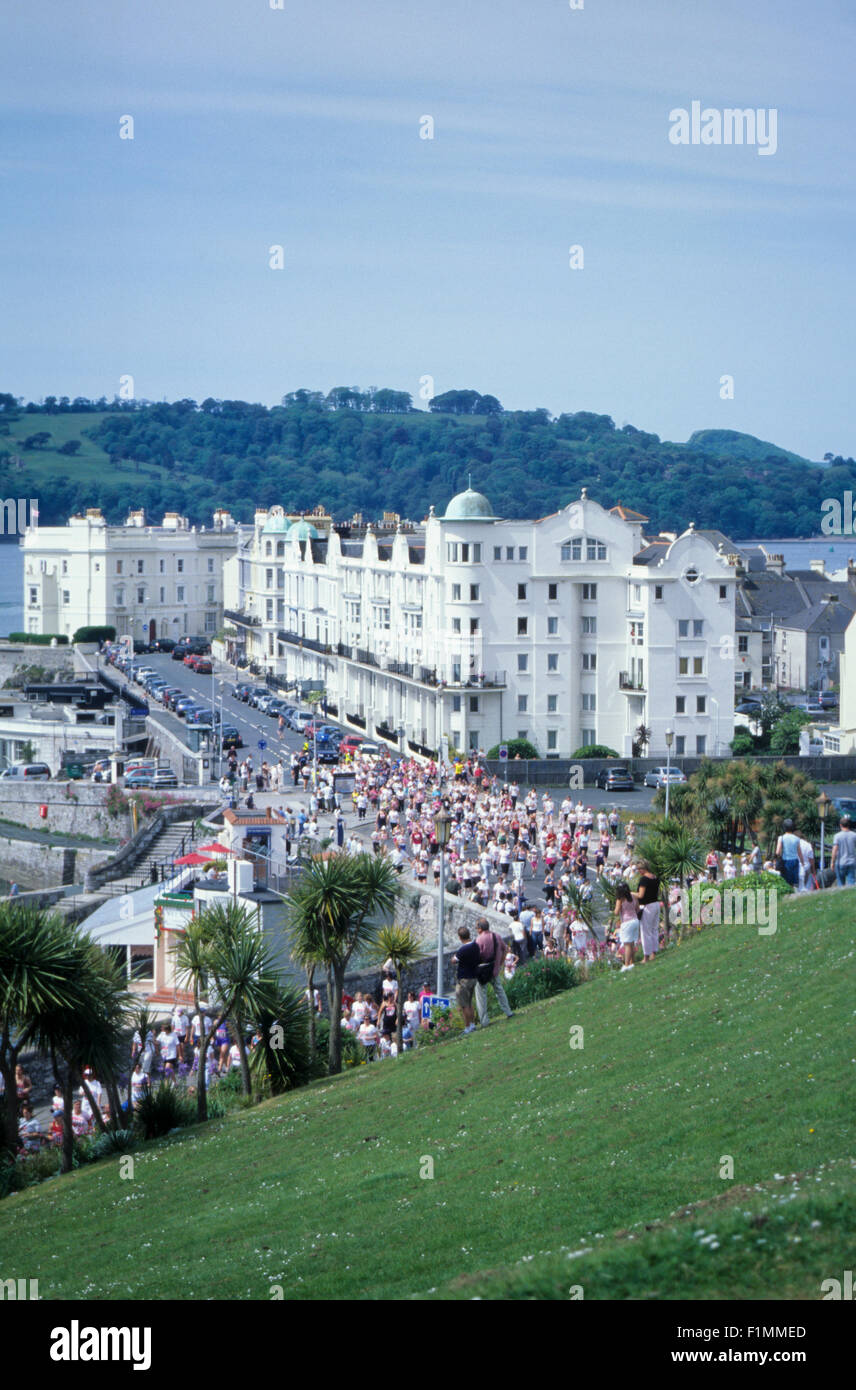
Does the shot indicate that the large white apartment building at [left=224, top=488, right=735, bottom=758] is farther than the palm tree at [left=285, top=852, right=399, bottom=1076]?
Yes

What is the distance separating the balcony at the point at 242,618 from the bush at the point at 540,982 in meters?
81.9

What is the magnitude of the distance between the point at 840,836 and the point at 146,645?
97224mm

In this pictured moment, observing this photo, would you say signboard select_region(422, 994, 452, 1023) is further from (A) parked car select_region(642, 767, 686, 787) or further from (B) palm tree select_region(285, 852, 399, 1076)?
(A) parked car select_region(642, 767, 686, 787)

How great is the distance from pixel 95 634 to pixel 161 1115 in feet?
310

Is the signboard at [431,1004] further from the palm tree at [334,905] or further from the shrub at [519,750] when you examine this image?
the shrub at [519,750]

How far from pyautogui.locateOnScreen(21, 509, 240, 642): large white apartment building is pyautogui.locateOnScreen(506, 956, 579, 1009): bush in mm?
96709

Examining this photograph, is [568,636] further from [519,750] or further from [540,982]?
[540,982]

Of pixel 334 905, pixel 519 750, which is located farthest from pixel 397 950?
pixel 519 750

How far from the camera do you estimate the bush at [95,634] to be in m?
113

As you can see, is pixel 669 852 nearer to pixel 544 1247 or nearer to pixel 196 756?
pixel 544 1247

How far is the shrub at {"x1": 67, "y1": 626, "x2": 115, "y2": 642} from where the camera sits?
11294 cm

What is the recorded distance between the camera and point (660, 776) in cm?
5916

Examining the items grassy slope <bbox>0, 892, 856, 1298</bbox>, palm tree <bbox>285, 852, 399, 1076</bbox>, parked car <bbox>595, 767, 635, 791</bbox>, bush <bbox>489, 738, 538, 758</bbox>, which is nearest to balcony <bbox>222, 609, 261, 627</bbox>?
bush <bbox>489, 738, 538, 758</bbox>
